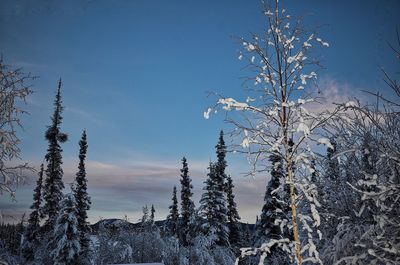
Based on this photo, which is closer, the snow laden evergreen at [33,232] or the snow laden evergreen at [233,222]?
the snow laden evergreen at [33,232]

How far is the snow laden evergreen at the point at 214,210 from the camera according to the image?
3394cm

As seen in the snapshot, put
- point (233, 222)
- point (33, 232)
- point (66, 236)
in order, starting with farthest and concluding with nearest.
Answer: point (233, 222) < point (33, 232) < point (66, 236)

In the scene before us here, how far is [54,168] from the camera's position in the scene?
107 ft

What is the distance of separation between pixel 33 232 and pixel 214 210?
17.3m

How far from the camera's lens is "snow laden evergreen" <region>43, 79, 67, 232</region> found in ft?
107

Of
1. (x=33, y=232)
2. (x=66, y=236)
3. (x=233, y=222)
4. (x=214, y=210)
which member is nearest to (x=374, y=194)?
(x=66, y=236)

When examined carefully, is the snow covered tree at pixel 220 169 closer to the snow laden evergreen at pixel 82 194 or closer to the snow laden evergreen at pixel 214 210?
the snow laden evergreen at pixel 214 210

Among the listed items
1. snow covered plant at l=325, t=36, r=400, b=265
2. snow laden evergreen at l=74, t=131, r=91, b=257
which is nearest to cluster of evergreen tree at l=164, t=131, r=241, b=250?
snow laden evergreen at l=74, t=131, r=91, b=257

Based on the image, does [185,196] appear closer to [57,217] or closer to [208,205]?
[208,205]

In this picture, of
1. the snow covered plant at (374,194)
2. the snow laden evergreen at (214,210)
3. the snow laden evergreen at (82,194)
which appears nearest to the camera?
the snow covered plant at (374,194)

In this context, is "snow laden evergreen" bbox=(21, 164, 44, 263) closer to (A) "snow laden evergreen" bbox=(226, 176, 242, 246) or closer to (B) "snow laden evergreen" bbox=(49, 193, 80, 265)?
(B) "snow laden evergreen" bbox=(49, 193, 80, 265)

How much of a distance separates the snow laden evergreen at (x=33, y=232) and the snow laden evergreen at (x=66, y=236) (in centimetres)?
395

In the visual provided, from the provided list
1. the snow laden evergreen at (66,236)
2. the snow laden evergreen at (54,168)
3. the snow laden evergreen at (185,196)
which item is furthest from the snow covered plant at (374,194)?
the snow laden evergreen at (185,196)

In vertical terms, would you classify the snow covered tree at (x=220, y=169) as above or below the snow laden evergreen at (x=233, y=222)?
above
